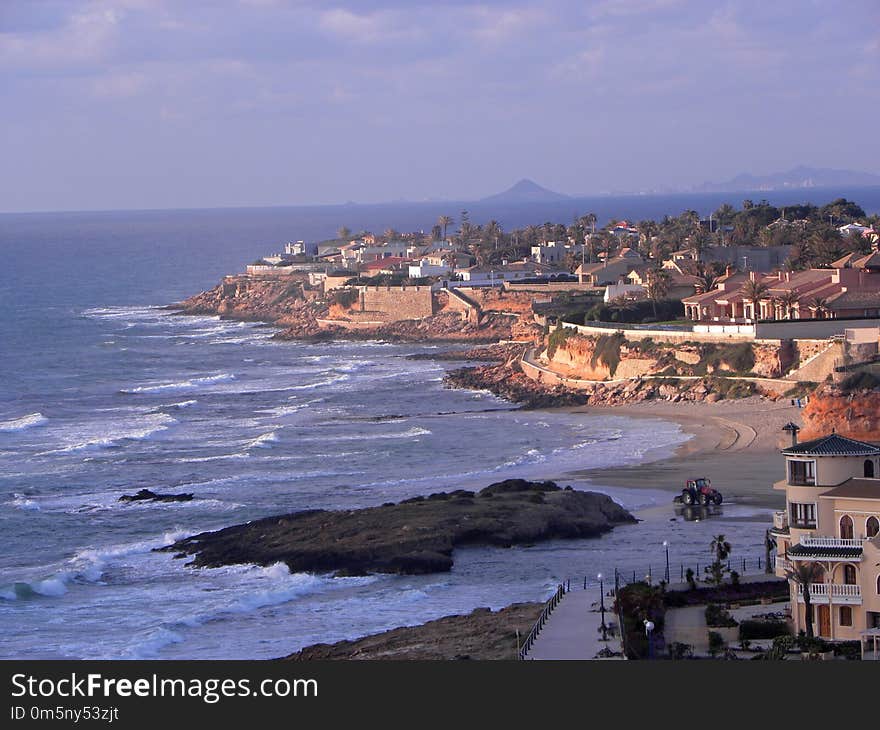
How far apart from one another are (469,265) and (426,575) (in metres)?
68.6

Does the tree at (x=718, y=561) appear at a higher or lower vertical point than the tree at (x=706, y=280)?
lower

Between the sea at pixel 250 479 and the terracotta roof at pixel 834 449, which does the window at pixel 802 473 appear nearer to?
the terracotta roof at pixel 834 449

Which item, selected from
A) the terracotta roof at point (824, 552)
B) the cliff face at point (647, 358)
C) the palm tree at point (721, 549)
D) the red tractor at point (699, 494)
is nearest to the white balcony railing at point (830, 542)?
the terracotta roof at point (824, 552)

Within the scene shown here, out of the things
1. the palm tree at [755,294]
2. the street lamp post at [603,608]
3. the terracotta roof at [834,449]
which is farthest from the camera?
the palm tree at [755,294]

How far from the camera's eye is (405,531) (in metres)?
35.4

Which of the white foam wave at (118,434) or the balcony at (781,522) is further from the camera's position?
the white foam wave at (118,434)

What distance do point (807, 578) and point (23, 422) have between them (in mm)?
41245

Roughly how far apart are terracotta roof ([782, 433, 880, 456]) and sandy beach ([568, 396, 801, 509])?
41.5 feet

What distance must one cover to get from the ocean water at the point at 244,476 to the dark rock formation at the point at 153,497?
32 cm

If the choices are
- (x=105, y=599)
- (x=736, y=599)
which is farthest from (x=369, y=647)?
(x=105, y=599)

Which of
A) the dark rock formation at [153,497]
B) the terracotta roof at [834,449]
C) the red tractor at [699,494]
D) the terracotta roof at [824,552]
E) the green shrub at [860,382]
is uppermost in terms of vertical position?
the terracotta roof at [834,449]

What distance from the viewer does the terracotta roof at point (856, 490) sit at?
939 inches

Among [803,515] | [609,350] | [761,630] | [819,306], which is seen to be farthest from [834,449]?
[609,350]

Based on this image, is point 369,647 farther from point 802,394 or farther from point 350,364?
point 350,364
